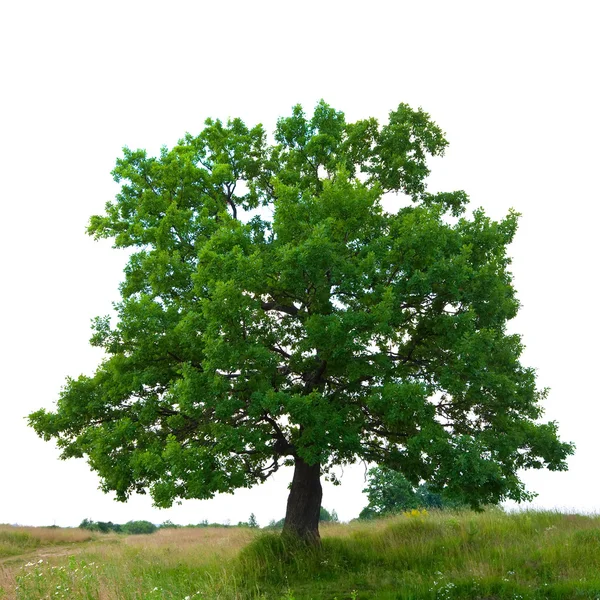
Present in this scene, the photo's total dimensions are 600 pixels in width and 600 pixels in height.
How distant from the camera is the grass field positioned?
12969 mm

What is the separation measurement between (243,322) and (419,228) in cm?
549

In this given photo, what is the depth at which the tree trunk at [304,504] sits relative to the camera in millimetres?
17000

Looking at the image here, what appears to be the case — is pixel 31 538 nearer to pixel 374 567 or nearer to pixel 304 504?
pixel 304 504

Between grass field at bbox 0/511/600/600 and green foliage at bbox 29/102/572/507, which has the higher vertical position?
green foliage at bbox 29/102/572/507

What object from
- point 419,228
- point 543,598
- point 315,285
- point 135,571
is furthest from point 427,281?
point 135,571

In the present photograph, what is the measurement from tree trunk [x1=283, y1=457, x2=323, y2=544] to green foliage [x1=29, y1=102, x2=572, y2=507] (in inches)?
41.7

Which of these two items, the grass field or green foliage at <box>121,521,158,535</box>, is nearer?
the grass field

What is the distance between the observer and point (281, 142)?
2088cm

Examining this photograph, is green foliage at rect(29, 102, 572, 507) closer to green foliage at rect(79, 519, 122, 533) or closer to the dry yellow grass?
the dry yellow grass

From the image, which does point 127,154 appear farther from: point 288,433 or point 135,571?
point 135,571

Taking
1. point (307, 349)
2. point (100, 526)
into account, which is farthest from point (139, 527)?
point (307, 349)

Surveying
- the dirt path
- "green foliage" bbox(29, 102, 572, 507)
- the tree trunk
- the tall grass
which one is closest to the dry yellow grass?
the tall grass

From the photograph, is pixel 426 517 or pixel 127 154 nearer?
pixel 127 154

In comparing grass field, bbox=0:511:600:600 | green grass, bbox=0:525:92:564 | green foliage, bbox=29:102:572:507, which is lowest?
grass field, bbox=0:511:600:600
